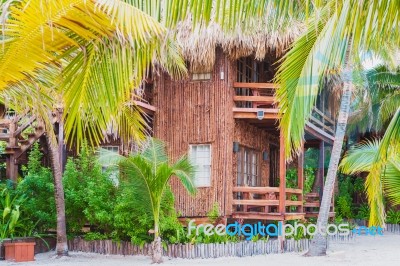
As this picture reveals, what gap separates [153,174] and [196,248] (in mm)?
2460

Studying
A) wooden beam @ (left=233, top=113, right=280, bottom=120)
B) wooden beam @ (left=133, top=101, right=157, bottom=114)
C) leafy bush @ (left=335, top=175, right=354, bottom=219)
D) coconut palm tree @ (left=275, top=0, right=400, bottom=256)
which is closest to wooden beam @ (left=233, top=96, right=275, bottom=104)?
wooden beam @ (left=233, top=113, right=280, bottom=120)

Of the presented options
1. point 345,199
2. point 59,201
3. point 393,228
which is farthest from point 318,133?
point 59,201

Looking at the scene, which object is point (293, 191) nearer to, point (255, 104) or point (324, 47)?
point (255, 104)

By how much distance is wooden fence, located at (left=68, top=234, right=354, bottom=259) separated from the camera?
14.4m

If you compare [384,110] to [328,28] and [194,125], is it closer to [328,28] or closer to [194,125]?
[194,125]

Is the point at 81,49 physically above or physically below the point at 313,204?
above

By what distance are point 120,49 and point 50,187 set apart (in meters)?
11.3

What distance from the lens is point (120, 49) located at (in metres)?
3.79

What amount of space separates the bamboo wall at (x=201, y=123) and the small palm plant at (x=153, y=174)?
2477mm

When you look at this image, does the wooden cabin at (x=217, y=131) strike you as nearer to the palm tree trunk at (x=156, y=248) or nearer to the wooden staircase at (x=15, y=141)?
the palm tree trunk at (x=156, y=248)

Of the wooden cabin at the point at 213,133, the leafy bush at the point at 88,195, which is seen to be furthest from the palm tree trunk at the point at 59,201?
the wooden cabin at the point at 213,133

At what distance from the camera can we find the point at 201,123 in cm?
1611

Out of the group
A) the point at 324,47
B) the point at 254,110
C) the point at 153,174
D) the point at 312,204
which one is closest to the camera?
the point at 324,47

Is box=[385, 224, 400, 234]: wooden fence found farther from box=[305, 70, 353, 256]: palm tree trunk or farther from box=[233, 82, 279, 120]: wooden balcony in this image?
box=[233, 82, 279, 120]: wooden balcony
